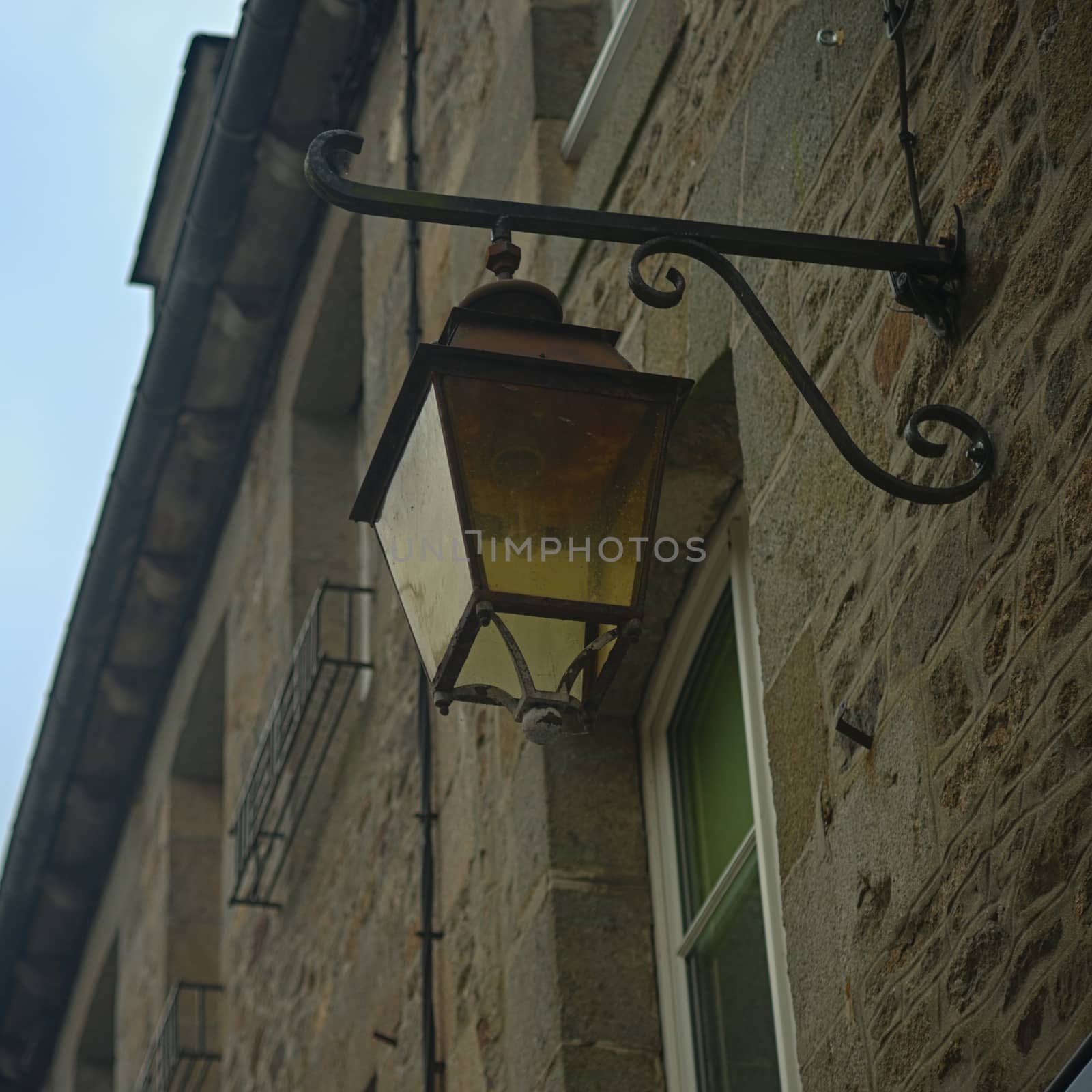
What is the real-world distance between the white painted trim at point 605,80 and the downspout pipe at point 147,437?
135 inches

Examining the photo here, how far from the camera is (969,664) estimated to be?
314 cm

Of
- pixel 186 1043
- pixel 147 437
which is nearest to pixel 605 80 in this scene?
pixel 147 437

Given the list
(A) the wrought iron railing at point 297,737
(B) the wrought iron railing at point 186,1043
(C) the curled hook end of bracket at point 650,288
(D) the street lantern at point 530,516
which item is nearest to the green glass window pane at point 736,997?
(D) the street lantern at point 530,516

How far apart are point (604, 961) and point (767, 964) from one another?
0.67 metres

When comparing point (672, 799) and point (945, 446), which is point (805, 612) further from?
point (672, 799)

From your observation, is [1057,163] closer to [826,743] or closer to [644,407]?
[644,407]

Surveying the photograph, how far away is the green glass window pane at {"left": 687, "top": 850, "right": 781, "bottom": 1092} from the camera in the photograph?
4383 mm

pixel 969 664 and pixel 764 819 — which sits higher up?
pixel 764 819

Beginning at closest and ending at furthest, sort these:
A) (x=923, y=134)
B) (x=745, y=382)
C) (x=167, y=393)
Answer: (x=923, y=134) < (x=745, y=382) < (x=167, y=393)

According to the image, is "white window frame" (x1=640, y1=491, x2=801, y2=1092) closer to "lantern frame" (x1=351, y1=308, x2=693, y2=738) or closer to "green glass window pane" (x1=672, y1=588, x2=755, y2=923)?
"green glass window pane" (x1=672, y1=588, x2=755, y2=923)

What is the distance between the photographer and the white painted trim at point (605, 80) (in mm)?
5426

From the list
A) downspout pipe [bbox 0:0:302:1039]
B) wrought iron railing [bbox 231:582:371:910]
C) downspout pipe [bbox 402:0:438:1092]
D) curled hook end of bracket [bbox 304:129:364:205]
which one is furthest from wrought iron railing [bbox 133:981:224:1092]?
curled hook end of bracket [bbox 304:129:364:205]

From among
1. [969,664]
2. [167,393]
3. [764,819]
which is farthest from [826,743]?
[167,393]

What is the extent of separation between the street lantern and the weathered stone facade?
463 mm
